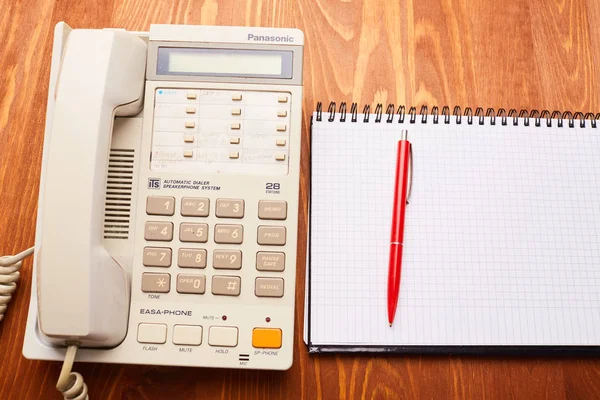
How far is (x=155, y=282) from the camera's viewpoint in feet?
1.41

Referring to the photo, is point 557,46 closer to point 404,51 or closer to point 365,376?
point 404,51

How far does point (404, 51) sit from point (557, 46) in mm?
179

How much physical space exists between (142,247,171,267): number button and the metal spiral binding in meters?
0.21

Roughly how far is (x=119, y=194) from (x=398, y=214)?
261 mm

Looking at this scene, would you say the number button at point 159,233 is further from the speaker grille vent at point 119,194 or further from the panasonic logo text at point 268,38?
the panasonic logo text at point 268,38

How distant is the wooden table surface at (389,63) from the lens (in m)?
0.49

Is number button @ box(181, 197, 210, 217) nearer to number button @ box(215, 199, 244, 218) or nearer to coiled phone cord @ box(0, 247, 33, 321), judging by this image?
number button @ box(215, 199, 244, 218)

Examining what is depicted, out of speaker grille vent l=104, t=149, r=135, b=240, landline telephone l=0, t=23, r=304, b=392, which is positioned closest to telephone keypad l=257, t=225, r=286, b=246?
landline telephone l=0, t=23, r=304, b=392

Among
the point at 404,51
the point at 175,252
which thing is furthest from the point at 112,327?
the point at 404,51

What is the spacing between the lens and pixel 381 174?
1.70 feet

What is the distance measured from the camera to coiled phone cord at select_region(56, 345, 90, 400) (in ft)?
1.33

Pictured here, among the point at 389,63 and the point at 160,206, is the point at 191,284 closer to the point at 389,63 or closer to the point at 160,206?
the point at 160,206

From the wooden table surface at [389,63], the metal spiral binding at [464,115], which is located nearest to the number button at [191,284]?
the wooden table surface at [389,63]

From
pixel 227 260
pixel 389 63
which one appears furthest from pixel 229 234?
pixel 389 63
